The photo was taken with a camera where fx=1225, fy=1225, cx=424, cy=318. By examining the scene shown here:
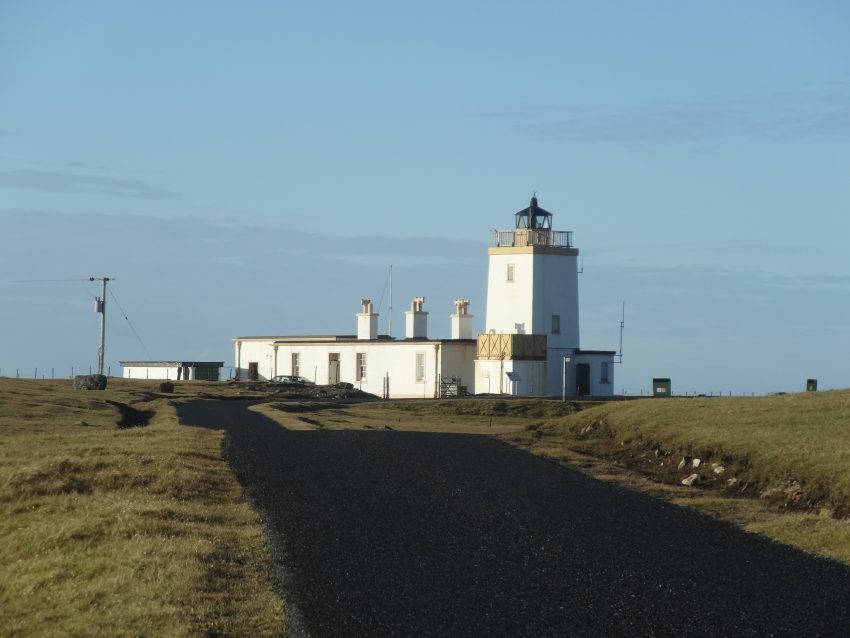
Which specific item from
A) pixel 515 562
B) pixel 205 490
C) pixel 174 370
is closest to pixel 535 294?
pixel 174 370

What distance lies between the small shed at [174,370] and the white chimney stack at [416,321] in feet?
60.1

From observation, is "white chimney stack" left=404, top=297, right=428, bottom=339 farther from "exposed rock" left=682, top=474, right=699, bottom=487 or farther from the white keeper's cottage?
"exposed rock" left=682, top=474, right=699, bottom=487

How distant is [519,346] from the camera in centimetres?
5647

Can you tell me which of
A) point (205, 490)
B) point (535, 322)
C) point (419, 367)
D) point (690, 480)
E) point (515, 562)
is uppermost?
point (535, 322)

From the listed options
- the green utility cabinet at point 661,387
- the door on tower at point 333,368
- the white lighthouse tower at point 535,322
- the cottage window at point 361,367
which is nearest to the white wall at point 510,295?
the white lighthouse tower at point 535,322

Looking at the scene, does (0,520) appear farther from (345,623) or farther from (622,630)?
(622,630)

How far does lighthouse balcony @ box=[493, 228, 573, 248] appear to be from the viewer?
5838 cm

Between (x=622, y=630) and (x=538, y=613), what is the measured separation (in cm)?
95

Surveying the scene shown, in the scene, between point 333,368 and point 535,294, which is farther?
point 333,368

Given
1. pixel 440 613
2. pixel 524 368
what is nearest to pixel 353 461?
pixel 440 613

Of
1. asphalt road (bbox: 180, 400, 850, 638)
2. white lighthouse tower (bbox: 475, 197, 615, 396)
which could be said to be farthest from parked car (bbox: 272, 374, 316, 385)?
asphalt road (bbox: 180, 400, 850, 638)

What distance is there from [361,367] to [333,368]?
254cm

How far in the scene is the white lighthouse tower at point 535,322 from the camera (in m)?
56.6

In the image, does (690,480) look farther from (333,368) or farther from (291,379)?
(291,379)
